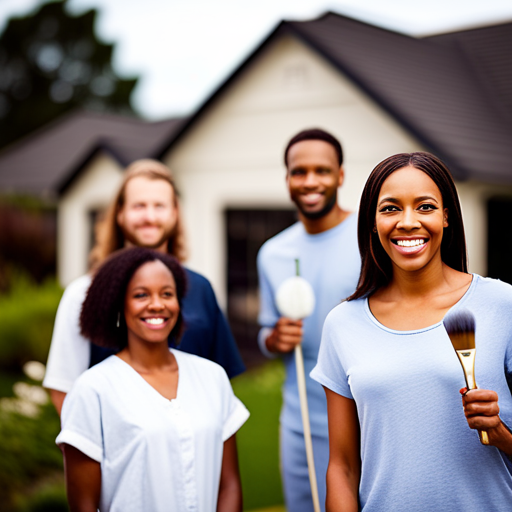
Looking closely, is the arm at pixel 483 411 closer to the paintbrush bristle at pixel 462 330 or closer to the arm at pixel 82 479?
the paintbrush bristle at pixel 462 330

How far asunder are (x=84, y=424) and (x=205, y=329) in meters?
0.79

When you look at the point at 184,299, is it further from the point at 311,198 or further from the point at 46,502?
the point at 46,502

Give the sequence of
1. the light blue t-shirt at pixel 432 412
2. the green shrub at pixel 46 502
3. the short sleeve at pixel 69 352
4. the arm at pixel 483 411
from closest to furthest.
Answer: the arm at pixel 483 411 < the light blue t-shirt at pixel 432 412 < the short sleeve at pixel 69 352 < the green shrub at pixel 46 502

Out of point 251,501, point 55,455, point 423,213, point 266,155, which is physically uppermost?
point 266,155

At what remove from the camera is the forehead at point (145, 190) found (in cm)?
297

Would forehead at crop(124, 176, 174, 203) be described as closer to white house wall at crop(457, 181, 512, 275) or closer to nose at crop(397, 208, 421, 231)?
nose at crop(397, 208, 421, 231)

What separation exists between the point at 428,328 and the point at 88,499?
117cm

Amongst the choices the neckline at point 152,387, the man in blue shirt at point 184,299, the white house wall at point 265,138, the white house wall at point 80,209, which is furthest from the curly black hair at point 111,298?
the white house wall at point 80,209

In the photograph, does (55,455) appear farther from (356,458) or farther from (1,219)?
(1,219)

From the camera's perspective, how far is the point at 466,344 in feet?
5.57

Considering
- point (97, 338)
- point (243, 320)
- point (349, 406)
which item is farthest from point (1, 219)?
point (349, 406)

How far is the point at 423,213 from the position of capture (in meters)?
1.91

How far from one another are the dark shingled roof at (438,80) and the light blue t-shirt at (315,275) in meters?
3.45

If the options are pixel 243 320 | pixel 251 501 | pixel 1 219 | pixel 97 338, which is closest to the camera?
pixel 97 338
